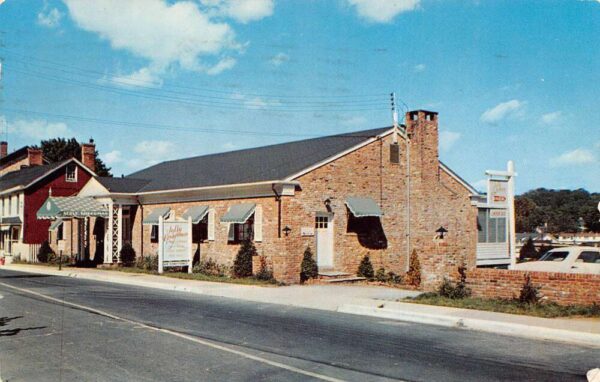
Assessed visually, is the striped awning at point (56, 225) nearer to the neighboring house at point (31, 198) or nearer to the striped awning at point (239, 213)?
the neighboring house at point (31, 198)

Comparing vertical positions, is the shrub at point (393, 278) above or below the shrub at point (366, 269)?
below

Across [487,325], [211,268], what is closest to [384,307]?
[487,325]

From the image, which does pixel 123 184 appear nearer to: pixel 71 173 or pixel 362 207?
pixel 362 207

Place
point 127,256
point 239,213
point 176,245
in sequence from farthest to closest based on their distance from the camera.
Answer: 1. point 127,256
2. point 176,245
3. point 239,213

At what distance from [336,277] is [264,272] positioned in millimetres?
2741

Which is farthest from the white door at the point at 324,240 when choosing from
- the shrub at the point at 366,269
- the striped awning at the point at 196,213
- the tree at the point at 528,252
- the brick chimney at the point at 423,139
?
the tree at the point at 528,252

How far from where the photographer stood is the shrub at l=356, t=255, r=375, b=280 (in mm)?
24250

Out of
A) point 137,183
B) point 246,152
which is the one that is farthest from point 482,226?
point 137,183

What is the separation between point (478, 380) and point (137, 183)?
92.4 ft

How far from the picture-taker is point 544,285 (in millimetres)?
14086

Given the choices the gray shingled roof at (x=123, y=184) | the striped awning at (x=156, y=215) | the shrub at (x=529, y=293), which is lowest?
the shrub at (x=529, y=293)

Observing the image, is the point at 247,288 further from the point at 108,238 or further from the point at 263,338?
A: the point at 108,238

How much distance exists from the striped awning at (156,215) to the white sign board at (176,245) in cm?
342

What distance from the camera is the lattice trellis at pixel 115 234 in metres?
31.4
